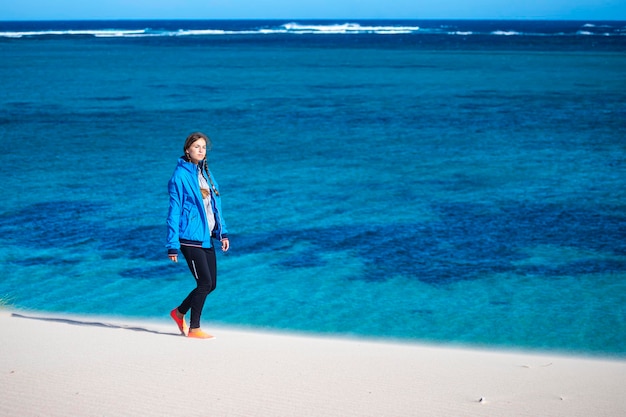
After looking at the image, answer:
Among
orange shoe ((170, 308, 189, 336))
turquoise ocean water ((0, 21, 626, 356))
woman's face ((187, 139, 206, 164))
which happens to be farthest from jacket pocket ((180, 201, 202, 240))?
turquoise ocean water ((0, 21, 626, 356))

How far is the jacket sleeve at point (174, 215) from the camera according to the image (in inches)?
213

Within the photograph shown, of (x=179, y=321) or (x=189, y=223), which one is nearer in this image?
(x=189, y=223)

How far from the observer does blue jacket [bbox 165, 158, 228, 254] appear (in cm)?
542

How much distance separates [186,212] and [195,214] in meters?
0.07

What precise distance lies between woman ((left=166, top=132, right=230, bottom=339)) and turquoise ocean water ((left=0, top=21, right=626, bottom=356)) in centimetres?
266

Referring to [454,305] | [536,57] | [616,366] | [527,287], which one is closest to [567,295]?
[527,287]

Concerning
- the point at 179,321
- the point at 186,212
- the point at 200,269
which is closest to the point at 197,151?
the point at 186,212

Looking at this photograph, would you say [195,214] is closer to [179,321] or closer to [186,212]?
[186,212]

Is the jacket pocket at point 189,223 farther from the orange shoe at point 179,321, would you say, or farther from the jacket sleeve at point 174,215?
the orange shoe at point 179,321

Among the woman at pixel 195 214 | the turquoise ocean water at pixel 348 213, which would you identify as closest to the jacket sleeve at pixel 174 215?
the woman at pixel 195 214

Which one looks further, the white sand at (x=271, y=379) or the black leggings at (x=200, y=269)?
the black leggings at (x=200, y=269)

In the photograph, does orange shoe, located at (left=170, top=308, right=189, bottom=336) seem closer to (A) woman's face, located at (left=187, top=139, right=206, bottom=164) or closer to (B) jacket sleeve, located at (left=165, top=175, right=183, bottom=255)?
(B) jacket sleeve, located at (left=165, top=175, right=183, bottom=255)

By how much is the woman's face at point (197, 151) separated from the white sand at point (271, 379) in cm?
143

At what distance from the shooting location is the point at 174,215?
543 centimetres
